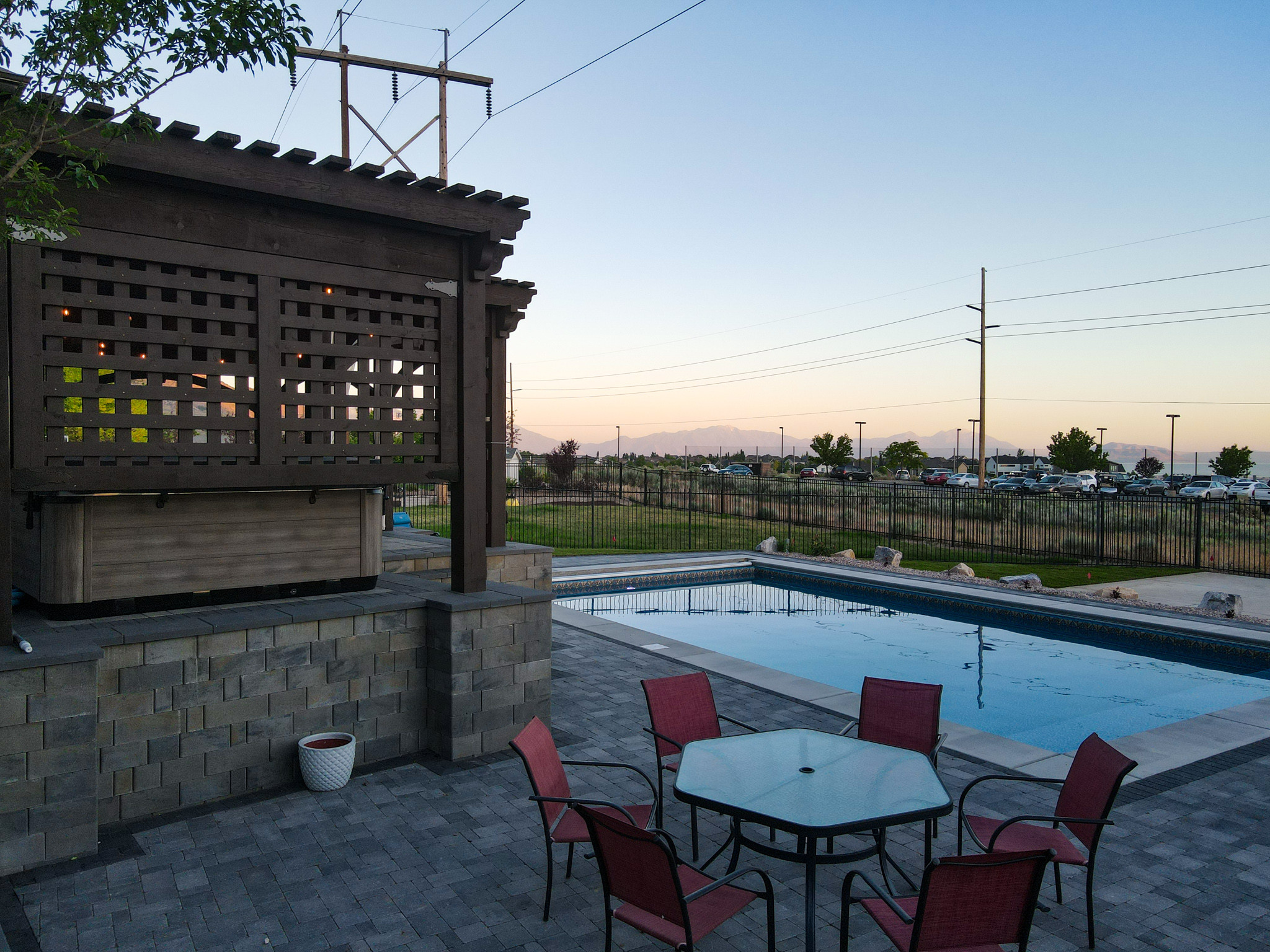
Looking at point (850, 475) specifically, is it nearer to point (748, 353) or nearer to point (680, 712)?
point (748, 353)

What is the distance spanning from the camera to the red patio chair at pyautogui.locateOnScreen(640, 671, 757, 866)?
4797mm

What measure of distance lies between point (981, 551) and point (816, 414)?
287 ft

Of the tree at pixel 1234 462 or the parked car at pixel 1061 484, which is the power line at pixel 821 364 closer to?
the parked car at pixel 1061 484

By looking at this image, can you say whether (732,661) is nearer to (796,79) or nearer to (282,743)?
(282,743)

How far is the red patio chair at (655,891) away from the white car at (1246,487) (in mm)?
44727

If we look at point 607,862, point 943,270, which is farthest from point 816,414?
point 607,862

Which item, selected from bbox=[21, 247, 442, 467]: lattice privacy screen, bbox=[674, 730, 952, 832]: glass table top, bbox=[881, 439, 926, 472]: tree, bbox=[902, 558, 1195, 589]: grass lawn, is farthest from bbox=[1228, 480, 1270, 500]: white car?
bbox=[21, 247, 442, 467]: lattice privacy screen

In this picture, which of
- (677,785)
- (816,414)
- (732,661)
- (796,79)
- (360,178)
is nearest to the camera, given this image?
(677,785)

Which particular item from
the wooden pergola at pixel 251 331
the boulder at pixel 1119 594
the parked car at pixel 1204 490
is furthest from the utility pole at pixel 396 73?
the parked car at pixel 1204 490

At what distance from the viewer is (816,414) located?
10438cm

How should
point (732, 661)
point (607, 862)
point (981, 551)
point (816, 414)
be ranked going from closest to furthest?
1. point (607, 862)
2. point (732, 661)
3. point (981, 551)
4. point (816, 414)

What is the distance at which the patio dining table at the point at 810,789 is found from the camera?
3219 mm

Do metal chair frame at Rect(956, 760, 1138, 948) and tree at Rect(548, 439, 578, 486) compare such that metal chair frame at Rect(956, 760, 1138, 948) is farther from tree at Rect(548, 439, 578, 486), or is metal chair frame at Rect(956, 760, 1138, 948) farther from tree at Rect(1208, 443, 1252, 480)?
tree at Rect(1208, 443, 1252, 480)

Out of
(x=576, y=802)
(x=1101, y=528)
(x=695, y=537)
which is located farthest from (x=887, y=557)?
(x=576, y=802)
